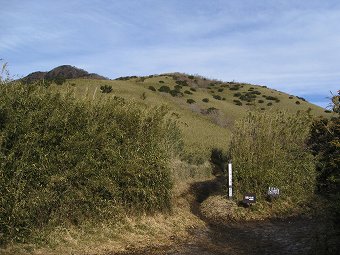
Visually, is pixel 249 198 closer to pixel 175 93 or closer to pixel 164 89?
pixel 175 93

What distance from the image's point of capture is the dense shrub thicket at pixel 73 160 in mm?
7258

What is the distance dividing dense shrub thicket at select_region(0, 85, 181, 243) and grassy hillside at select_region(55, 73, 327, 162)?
36.0 inches

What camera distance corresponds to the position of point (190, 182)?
55.0 feet

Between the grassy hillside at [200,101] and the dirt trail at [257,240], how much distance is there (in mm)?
3592

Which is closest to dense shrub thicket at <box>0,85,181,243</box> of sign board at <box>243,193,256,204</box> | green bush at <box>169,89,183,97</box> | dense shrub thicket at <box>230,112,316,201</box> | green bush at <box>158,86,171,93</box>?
sign board at <box>243,193,256,204</box>

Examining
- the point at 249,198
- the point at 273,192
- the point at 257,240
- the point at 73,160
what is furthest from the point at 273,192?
the point at 73,160

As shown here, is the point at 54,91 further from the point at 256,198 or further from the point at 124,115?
the point at 256,198

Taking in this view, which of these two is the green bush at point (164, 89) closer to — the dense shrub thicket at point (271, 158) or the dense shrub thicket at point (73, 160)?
the dense shrub thicket at point (271, 158)

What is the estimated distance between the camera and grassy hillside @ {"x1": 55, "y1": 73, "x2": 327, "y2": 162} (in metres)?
25.4

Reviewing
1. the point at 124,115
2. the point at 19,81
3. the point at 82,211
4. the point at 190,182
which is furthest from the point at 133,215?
the point at 190,182

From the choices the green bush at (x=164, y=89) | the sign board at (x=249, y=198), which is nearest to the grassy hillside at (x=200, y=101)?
the green bush at (x=164, y=89)

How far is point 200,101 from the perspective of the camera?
49.9 m

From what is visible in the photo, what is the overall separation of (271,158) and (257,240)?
13.1ft

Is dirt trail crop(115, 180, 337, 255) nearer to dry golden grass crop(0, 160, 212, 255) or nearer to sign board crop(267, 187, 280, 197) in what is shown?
dry golden grass crop(0, 160, 212, 255)
